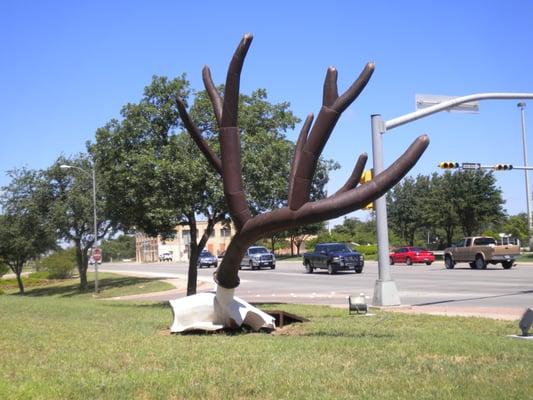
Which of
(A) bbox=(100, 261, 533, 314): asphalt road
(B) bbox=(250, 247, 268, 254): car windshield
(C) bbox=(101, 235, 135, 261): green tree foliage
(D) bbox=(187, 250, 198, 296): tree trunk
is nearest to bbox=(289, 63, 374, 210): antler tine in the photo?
(A) bbox=(100, 261, 533, 314): asphalt road

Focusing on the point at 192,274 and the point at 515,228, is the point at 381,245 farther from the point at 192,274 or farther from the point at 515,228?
the point at 515,228

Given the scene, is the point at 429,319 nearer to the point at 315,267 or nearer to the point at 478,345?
the point at 478,345

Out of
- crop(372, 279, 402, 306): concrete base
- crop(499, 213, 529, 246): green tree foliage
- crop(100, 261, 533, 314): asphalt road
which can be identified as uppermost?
crop(499, 213, 529, 246): green tree foliage

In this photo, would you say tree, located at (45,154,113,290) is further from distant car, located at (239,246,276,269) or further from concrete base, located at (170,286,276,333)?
concrete base, located at (170,286,276,333)

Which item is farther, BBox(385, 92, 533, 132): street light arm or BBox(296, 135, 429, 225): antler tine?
BBox(385, 92, 533, 132): street light arm

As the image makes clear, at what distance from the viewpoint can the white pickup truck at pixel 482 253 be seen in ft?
123

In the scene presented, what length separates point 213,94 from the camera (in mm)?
10328

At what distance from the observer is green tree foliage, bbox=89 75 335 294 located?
1717cm

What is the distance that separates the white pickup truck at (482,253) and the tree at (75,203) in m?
21.2

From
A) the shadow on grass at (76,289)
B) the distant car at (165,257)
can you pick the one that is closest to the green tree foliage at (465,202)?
the shadow on grass at (76,289)

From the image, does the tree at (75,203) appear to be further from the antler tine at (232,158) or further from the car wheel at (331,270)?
the antler tine at (232,158)

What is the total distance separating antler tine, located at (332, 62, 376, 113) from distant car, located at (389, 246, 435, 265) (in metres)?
41.9

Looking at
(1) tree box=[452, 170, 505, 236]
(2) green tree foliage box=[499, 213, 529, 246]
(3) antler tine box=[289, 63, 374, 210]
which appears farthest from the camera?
(2) green tree foliage box=[499, 213, 529, 246]

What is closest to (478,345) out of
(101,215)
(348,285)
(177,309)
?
(177,309)
